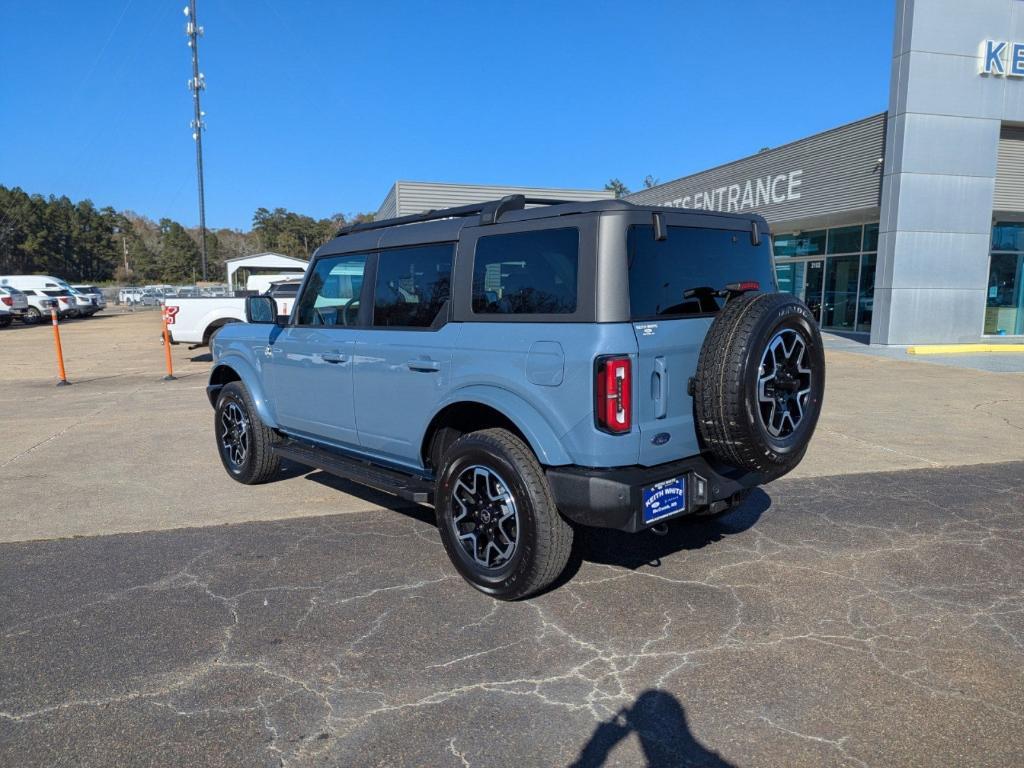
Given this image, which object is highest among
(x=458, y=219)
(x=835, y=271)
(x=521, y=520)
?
(x=835, y=271)

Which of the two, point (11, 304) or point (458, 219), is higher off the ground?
point (458, 219)

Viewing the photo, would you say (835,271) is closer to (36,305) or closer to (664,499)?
(664,499)

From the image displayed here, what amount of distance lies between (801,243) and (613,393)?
826 inches

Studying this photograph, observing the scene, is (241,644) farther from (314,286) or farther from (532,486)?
(314,286)

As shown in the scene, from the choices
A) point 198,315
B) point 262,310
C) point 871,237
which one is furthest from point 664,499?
point 871,237

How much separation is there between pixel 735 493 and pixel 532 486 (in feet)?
3.68

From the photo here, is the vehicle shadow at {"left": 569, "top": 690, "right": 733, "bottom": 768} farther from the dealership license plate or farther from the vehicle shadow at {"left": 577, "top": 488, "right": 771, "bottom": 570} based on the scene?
the vehicle shadow at {"left": 577, "top": 488, "right": 771, "bottom": 570}

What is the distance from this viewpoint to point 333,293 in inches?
197

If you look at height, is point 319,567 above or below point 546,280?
below

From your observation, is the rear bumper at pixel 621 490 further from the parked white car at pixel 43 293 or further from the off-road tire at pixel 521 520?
the parked white car at pixel 43 293

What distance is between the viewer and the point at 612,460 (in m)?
3.31

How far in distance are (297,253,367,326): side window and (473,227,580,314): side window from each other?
3.94 feet

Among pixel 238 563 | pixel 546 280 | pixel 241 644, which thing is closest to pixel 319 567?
pixel 238 563

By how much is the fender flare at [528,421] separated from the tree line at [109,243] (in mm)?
71116
